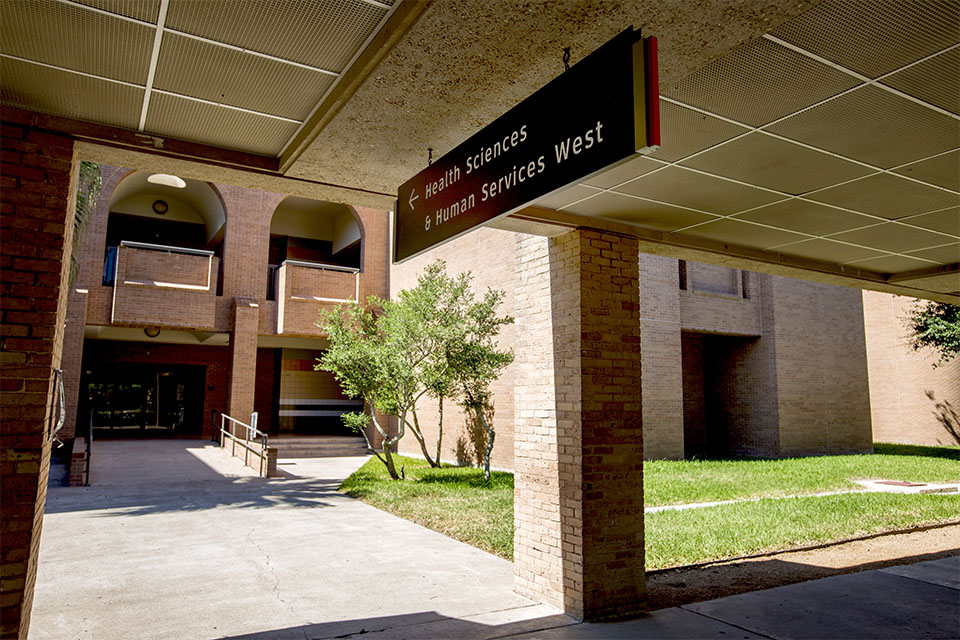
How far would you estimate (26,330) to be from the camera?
132 inches

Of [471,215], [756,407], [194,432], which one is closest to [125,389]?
[194,432]

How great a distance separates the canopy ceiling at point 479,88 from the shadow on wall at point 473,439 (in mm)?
11948

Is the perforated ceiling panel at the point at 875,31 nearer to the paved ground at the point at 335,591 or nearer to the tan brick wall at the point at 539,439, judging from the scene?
the tan brick wall at the point at 539,439

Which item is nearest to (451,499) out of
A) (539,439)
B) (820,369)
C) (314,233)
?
(539,439)

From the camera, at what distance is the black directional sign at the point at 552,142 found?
7.47 feet

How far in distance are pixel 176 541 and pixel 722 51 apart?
836cm

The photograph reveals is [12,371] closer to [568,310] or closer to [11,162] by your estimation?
[11,162]

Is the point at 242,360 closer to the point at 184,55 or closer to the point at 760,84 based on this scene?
the point at 184,55

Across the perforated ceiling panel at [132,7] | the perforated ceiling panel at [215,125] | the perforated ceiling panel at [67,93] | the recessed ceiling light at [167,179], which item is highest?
the recessed ceiling light at [167,179]

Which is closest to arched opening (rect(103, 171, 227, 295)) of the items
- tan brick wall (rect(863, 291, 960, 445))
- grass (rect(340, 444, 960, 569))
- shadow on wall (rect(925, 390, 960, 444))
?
grass (rect(340, 444, 960, 569))


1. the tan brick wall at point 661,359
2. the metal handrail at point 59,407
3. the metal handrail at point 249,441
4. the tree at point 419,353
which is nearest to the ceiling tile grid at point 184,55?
the metal handrail at point 59,407

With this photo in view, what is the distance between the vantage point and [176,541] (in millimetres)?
8086

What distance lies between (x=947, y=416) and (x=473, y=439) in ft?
64.8

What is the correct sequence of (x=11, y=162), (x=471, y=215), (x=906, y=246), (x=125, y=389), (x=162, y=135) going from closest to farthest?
(x=471, y=215), (x=11, y=162), (x=162, y=135), (x=906, y=246), (x=125, y=389)
